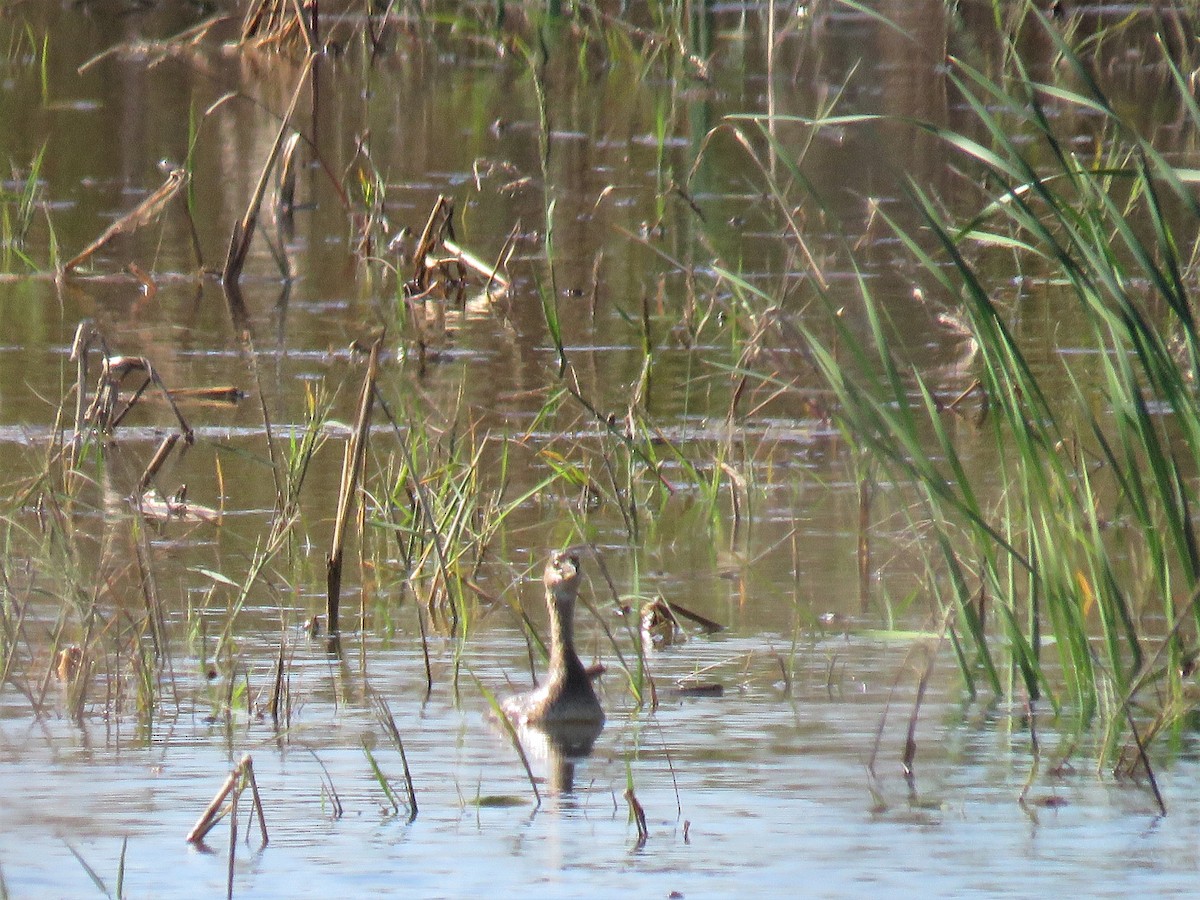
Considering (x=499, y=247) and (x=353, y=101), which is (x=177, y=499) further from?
(x=353, y=101)

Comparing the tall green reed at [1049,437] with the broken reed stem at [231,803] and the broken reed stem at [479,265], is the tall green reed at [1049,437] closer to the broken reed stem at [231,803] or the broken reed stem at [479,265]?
the broken reed stem at [231,803]

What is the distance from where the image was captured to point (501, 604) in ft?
20.5

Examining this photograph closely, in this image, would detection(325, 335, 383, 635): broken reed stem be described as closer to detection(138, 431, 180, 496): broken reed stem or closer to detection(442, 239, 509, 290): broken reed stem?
detection(138, 431, 180, 496): broken reed stem

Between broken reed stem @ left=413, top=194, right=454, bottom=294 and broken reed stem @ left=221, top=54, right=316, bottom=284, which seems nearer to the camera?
broken reed stem @ left=413, top=194, right=454, bottom=294

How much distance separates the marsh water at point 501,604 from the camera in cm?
448

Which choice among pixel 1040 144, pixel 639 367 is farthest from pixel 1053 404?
pixel 1040 144

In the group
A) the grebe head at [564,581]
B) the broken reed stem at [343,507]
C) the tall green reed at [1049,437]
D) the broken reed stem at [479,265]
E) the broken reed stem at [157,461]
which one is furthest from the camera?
the broken reed stem at [479,265]

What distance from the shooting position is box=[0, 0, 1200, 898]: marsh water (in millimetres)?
4484

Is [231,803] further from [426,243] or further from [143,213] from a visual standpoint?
[143,213]

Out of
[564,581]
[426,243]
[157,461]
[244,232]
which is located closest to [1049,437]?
[564,581]

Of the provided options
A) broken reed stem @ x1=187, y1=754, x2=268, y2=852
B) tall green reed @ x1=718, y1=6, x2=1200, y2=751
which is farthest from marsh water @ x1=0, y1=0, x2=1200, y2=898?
tall green reed @ x1=718, y1=6, x2=1200, y2=751

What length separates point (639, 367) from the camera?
927 centimetres

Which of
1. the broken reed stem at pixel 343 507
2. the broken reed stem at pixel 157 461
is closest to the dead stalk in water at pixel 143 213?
the broken reed stem at pixel 157 461

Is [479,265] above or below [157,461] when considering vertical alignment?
above
